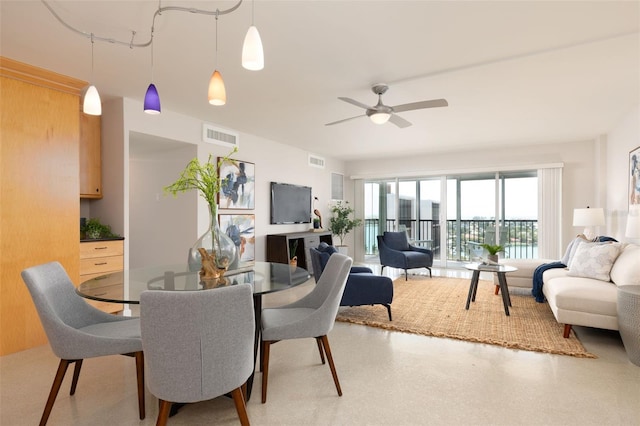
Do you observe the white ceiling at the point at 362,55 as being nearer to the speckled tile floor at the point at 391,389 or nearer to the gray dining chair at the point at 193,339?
the gray dining chair at the point at 193,339

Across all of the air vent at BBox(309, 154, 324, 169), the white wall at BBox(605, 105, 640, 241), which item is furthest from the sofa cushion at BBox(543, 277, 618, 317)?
the air vent at BBox(309, 154, 324, 169)

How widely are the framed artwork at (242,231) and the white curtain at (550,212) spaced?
5205mm

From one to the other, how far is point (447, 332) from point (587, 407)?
1281mm

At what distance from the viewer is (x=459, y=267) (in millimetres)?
7074

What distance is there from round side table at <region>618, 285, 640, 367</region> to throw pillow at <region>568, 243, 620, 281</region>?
0.73 metres

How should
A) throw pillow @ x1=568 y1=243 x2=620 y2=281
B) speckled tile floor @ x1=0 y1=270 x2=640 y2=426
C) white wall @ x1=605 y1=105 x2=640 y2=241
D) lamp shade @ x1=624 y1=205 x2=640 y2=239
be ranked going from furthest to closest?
white wall @ x1=605 y1=105 x2=640 y2=241, lamp shade @ x1=624 y1=205 x2=640 y2=239, throw pillow @ x1=568 y1=243 x2=620 y2=281, speckled tile floor @ x1=0 y1=270 x2=640 y2=426

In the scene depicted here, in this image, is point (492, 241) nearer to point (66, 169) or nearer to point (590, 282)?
point (590, 282)

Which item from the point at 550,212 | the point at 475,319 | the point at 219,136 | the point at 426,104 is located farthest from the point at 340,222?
the point at 426,104

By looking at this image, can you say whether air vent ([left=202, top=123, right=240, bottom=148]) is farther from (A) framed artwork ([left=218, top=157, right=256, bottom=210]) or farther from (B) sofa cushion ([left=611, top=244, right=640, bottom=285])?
(B) sofa cushion ([left=611, top=244, right=640, bottom=285])

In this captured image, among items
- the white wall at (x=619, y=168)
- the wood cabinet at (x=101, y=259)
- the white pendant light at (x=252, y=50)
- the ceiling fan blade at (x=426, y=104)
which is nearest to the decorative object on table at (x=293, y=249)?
the wood cabinet at (x=101, y=259)

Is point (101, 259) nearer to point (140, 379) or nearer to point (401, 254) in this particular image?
point (140, 379)

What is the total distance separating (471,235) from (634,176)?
3.21m

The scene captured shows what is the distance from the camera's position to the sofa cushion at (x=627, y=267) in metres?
2.88

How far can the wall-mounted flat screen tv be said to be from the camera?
6027mm
